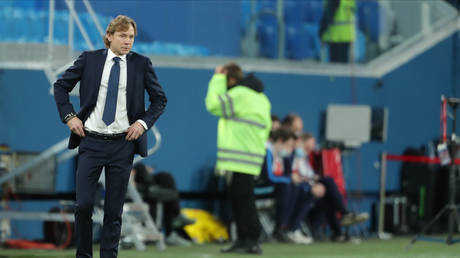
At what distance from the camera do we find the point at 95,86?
16.9 ft

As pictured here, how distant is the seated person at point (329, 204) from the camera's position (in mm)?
10336

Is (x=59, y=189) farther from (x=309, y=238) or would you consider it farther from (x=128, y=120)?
(x=128, y=120)

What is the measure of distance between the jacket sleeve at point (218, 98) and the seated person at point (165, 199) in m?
1.30

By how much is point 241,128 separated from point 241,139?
106 millimetres

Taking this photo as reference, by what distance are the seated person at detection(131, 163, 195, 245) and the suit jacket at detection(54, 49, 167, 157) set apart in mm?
4137

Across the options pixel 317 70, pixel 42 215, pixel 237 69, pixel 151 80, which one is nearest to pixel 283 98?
pixel 317 70

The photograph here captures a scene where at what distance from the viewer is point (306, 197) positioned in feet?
33.3

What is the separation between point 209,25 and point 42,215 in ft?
11.2

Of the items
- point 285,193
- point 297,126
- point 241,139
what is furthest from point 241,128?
point 297,126

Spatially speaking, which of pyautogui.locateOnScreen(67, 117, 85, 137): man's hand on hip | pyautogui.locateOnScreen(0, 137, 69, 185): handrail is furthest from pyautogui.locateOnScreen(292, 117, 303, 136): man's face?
pyautogui.locateOnScreen(67, 117, 85, 137): man's hand on hip

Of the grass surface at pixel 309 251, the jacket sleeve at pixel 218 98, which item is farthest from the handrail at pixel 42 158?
the grass surface at pixel 309 251

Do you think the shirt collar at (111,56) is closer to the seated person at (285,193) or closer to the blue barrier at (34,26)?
the blue barrier at (34,26)

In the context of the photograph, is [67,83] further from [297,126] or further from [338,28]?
[338,28]

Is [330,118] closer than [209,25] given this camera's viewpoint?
No
